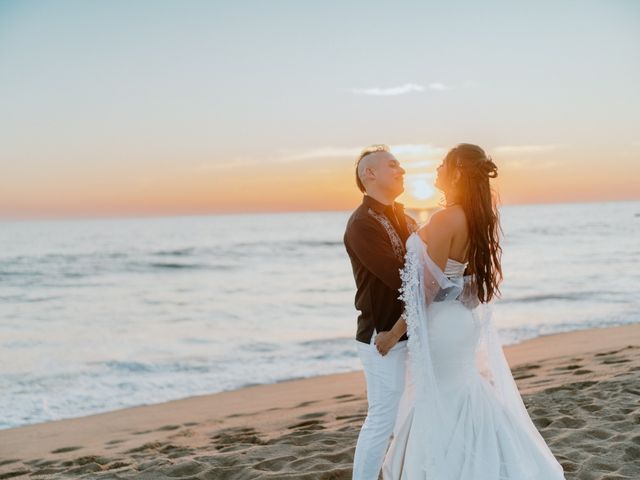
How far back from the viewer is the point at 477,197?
3.35m

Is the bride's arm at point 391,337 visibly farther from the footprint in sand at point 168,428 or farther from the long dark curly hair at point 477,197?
the footprint in sand at point 168,428

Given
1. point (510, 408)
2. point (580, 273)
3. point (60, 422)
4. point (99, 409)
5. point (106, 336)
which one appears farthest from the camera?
point (580, 273)

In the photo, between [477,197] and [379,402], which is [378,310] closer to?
[379,402]

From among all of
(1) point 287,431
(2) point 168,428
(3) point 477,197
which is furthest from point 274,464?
(3) point 477,197

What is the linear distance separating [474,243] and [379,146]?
823 mm

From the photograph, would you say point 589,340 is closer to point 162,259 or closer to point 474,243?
point 474,243

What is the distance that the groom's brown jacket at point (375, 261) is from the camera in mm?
3430

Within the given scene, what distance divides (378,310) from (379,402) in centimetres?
52

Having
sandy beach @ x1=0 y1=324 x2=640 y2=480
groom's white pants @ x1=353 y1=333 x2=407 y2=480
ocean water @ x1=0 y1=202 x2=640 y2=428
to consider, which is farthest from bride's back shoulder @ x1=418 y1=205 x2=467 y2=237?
ocean water @ x1=0 y1=202 x2=640 y2=428

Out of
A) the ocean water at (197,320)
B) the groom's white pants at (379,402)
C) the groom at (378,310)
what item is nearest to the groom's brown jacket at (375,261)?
the groom at (378,310)

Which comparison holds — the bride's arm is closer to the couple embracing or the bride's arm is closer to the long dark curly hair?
the couple embracing

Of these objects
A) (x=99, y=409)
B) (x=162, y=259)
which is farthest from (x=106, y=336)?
(x=162, y=259)

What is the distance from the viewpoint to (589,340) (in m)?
10.7

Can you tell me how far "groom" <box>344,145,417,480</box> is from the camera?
11.5 ft
